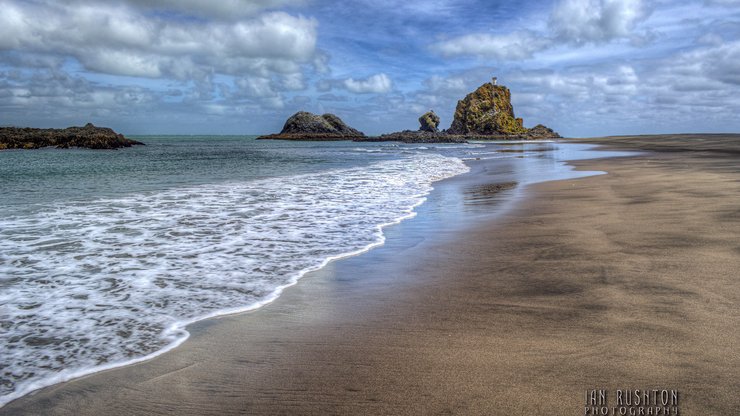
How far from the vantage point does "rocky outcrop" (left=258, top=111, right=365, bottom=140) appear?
13512 cm

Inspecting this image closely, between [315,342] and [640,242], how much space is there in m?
4.84

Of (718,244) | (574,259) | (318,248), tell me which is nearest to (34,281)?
(318,248)

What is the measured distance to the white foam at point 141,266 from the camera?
138 inches

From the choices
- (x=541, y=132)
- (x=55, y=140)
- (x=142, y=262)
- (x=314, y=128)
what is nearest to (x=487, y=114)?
(x=541, y=132)

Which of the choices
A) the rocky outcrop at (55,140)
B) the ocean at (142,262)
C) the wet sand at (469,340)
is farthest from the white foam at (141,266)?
the rocky outcrop at (55,140)

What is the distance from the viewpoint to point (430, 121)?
139 m

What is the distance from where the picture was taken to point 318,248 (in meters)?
6.69

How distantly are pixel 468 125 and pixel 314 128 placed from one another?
46192mm

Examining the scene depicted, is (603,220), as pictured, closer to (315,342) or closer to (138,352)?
(315,342)

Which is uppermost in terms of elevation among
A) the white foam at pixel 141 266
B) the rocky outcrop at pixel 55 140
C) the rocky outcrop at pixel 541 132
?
the rocky outcrop at pixel 541 132

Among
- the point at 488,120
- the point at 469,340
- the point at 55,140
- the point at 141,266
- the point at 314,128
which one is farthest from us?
the point at 314,128

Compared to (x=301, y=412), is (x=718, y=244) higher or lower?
higher

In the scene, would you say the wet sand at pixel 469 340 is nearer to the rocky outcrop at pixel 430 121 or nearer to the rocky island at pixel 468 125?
the rocky island at pixel 468 125

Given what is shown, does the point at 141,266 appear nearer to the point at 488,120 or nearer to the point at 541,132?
the point at 488,120
